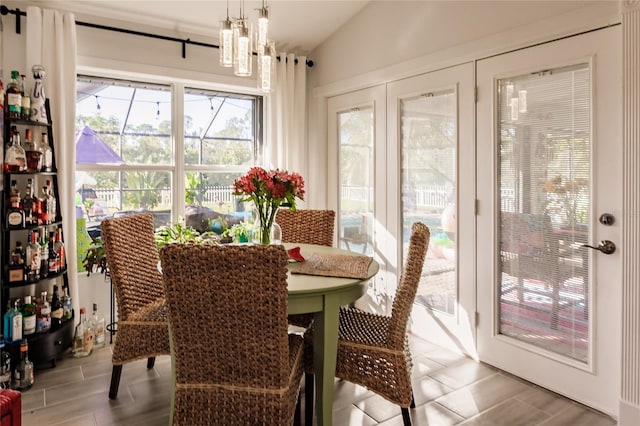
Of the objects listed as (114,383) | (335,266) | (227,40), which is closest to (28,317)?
(114,383)

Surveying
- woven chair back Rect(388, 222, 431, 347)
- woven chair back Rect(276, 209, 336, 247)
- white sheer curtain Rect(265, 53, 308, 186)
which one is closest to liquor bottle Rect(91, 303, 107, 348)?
woven chair back Rect(276, 209, 336, 247)

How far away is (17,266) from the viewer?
109 inches

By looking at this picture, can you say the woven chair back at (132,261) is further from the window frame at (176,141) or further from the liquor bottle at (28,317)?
the window frame at (176,141)

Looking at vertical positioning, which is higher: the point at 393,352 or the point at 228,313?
the point at 228,313

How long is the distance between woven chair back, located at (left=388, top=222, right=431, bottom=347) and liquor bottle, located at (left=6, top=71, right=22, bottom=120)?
2560 millimetres

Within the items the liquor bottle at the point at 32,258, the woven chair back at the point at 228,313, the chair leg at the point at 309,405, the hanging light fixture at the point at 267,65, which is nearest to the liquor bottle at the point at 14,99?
the liquor bottle at the point at 32,258

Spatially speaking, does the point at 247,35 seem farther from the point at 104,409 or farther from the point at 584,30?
the point at 104,409

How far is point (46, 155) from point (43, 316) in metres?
1.06

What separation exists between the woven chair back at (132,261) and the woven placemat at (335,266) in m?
0.94

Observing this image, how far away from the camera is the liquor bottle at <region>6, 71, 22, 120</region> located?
2785 mm

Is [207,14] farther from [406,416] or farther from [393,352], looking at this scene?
[406,416]

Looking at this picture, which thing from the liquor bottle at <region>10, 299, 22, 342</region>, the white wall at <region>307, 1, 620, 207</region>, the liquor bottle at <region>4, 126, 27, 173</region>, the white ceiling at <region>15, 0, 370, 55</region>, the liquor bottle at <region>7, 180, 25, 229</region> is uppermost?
the white ceiling at <region>15, 0, 370, 55</region>

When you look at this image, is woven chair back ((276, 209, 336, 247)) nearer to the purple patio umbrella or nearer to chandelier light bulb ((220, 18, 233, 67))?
chandelier light bulb ((220, 18, 233, 67))

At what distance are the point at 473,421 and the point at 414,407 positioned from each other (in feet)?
0.97
